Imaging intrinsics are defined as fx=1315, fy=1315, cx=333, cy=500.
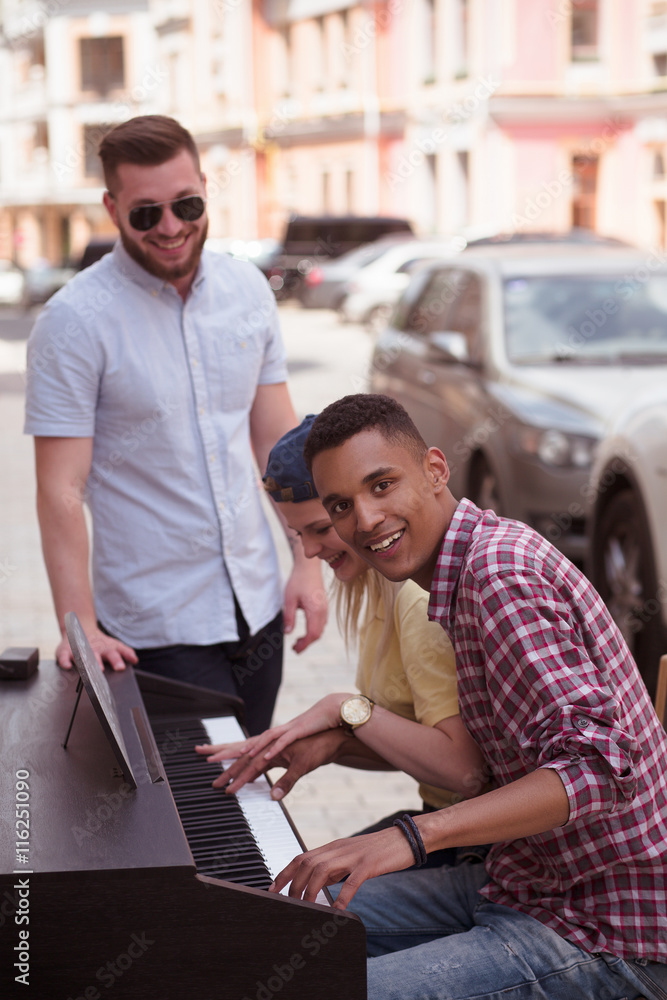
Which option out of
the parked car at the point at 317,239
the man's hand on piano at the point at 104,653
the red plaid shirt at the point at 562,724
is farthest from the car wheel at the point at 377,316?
the red plaid shirt at the point at 562,724

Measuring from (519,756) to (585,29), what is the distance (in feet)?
106

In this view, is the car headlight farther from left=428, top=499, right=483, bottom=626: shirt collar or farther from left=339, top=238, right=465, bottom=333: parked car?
left=339, top=238, right=465, bottom=333: parked car

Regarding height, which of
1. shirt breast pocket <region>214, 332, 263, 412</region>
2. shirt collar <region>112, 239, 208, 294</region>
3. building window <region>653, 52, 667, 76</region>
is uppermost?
building window <region>653, 52, 667, 76</region>

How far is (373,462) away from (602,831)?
0.64 meters

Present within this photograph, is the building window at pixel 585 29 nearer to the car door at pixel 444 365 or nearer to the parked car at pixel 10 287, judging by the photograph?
the parked car at pixel 10 287

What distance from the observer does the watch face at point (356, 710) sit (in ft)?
7.61

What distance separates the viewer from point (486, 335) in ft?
24.5

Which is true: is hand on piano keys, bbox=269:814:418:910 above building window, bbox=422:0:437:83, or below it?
below

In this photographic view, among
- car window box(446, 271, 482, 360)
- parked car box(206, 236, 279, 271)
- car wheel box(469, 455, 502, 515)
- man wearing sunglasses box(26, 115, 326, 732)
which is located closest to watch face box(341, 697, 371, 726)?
man wearing sunglasses box(26, 115, 326, 732)

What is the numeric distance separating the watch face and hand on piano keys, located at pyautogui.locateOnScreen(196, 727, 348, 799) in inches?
2.6

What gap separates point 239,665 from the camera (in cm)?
327

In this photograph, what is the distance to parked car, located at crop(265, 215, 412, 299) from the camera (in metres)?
28.3

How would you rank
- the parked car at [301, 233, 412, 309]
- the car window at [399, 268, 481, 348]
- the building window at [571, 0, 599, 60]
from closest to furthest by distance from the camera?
the car window at [399, 268, 481, 348], the parked car at [301, 233, 412, 309], the building window at [571, 0, 599, 60]

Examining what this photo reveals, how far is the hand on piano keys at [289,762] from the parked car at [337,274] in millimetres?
22503
